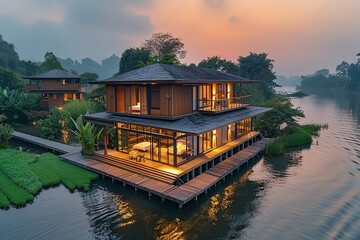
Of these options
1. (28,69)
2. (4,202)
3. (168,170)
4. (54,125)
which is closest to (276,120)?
(168,170)

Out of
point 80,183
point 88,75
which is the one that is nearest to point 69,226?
point 80,183

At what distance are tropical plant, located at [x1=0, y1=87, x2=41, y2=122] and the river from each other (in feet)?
102

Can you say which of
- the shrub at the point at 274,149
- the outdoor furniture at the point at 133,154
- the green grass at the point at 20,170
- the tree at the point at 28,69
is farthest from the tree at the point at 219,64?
the green grass at the point at 20,170

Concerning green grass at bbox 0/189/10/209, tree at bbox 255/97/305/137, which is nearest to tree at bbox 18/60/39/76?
tree at bbox 255/97/305/137

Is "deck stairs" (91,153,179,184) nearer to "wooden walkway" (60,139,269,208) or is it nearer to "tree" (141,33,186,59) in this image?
"wooden walkway" (60,139,269,208)

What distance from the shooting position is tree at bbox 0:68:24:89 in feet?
188

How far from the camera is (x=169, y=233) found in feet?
46.3

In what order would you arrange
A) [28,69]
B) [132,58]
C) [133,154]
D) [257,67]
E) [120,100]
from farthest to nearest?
1. [257,67]
2. [28,69]
3. [132,58]
4. [120,100]
5. [133,154]

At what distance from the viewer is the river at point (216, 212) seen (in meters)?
14.1

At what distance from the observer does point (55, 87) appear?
4969cm

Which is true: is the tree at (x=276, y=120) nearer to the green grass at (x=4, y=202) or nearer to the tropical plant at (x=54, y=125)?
the tropical plant at (x=54, y=125)

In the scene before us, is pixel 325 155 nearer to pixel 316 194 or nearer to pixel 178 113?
pixel 316 194

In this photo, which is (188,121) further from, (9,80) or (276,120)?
(9,80)

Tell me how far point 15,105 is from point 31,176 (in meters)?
28.8
